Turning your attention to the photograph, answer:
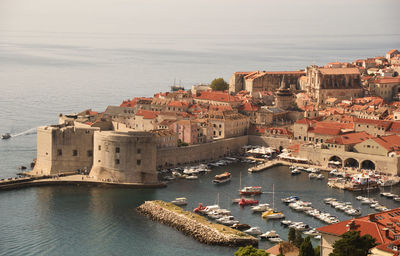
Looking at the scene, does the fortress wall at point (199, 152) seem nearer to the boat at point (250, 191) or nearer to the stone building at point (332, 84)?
the boat at point (250, 191)

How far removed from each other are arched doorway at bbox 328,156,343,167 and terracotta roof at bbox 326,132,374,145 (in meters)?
1.05

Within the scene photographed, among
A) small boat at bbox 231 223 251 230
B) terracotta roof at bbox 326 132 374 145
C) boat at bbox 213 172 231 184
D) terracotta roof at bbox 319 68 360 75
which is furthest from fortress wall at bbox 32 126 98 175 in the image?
terracotta roof at bbox 319 68 360 75

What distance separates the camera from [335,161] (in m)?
49.4

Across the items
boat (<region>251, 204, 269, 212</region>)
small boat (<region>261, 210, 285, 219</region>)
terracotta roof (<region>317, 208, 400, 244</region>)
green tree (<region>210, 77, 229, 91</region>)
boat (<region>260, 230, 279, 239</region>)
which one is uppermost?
green tree (<region>210, 77, 229, 91</region>)

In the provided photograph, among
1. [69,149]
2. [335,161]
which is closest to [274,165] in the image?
[335,161]

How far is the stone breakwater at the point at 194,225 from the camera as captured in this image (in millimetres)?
31797

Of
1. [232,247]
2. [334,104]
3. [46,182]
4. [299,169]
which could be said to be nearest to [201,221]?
[232,247]

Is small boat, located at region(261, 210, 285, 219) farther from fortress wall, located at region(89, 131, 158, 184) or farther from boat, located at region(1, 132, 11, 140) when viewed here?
boat, located at region(1, 132, 11, 140)

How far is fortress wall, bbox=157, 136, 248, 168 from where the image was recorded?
157 ft

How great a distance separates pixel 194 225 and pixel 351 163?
18.9 m

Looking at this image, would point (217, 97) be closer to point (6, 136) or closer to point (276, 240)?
point (6, 136)

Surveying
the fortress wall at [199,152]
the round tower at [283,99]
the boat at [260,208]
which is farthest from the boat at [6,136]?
the boat at [260,208]

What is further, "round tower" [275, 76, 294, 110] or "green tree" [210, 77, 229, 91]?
"green tree" [210, 77, 229, 91]

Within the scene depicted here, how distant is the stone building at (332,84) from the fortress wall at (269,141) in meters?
15.9
